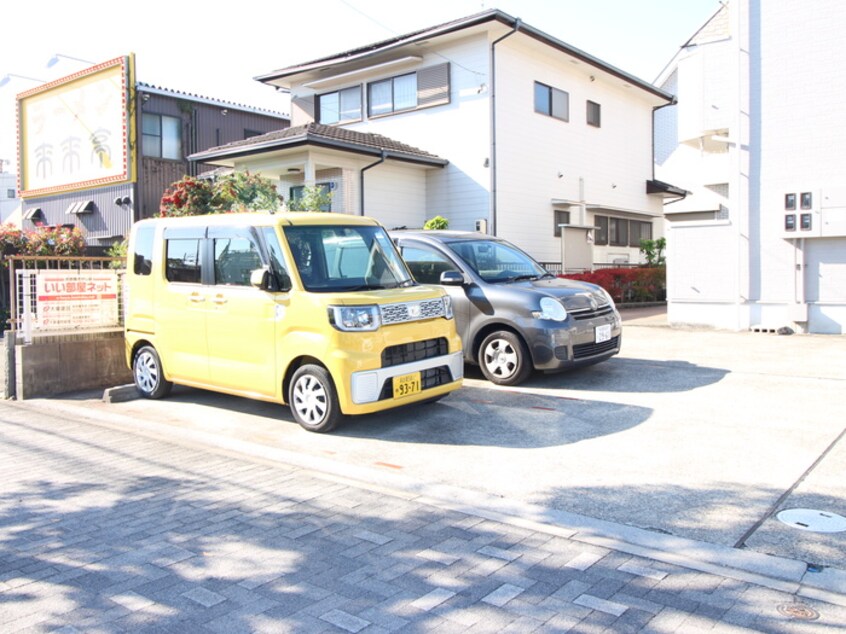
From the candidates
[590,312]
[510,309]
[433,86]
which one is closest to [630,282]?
[433,86]

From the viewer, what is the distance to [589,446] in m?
5.79

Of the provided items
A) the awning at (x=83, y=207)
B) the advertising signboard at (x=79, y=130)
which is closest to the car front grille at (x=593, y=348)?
the advertising signboard at (x=79, y=130)

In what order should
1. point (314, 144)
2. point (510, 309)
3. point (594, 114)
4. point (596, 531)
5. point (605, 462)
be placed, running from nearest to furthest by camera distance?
point (596, 531)
point (605, 462)
point (510, 309)
point (314, 144)
point (594, 114)

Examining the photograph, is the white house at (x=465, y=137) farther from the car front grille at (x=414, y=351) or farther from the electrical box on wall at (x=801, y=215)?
the car front grille at (x=414, y=351)

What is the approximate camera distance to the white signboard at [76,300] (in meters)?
8.73

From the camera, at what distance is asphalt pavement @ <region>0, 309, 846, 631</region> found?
3.47 meters

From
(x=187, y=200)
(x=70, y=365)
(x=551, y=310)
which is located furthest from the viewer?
(x=187, y=200)

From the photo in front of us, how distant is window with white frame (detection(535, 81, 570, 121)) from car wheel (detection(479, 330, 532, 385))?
1274 cm

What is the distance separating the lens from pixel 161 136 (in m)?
23.4

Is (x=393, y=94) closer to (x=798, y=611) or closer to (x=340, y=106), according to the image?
→ (x=340, y=106)

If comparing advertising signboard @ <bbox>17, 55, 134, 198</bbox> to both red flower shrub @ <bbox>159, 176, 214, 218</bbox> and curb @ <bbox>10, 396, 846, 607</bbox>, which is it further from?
curb @ <bbox>10, 396, 846, 607</bbox>

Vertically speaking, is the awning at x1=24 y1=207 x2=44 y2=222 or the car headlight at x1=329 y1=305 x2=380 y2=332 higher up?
the awning at x1=24 y1=207 x2=44 y2=222

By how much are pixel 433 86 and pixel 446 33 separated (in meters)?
1.57

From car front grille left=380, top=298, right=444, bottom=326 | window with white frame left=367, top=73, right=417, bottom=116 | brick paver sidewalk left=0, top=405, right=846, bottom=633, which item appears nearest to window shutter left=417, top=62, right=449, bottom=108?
window with white frame left=367, top=73, right=417, bottom=116
